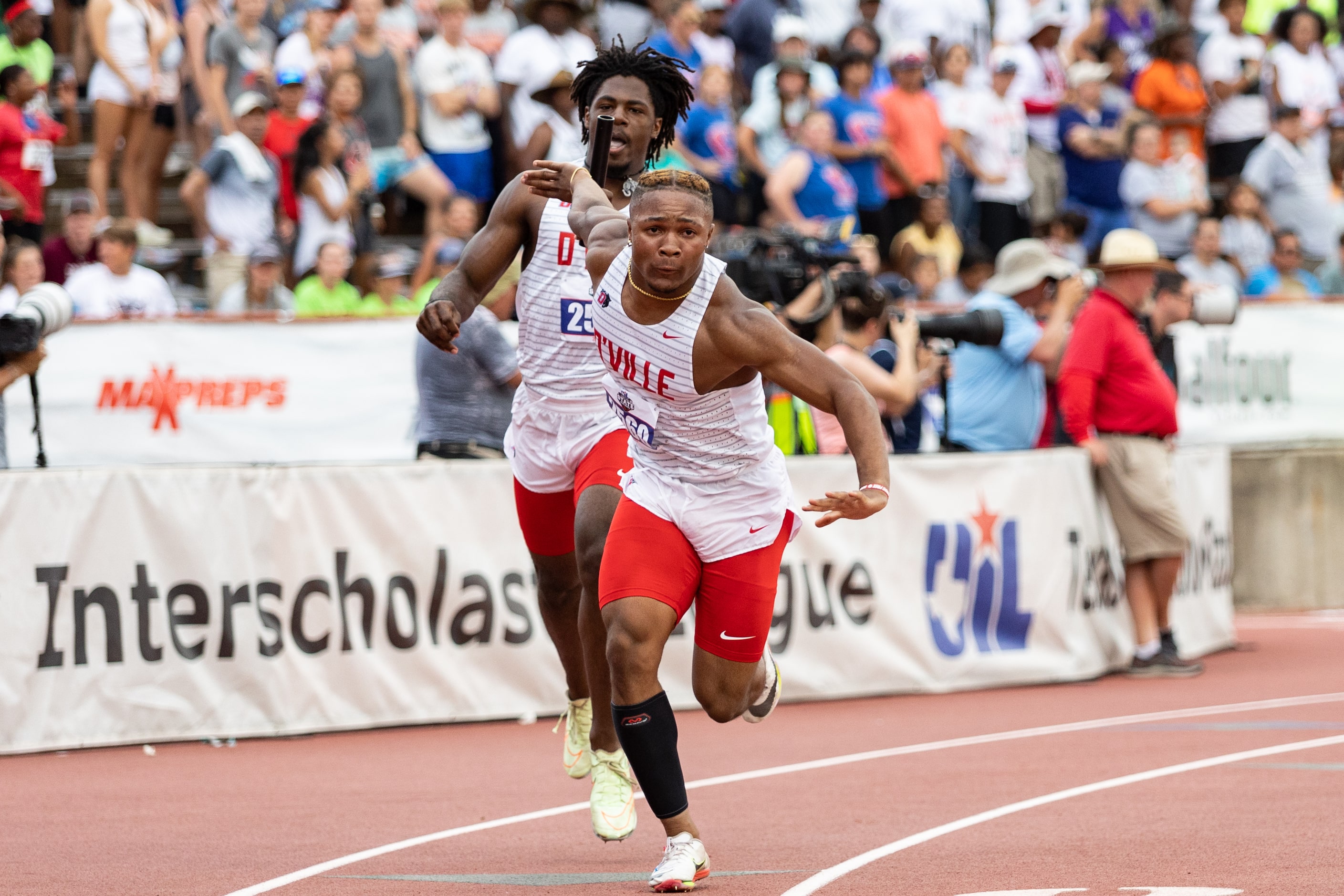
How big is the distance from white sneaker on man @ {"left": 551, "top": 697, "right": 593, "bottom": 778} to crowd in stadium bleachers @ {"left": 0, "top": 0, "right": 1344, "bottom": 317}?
486 cm

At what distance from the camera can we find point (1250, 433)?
15953 millimetres

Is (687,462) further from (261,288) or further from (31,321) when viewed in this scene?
(261,288)

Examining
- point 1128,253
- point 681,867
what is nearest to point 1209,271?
point 1128,253

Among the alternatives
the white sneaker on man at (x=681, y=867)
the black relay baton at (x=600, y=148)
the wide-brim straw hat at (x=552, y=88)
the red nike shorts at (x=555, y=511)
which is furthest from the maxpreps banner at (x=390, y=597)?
the wide-brim straw hat at (x=552, y=88)

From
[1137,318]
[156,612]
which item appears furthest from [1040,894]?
[1137,318]

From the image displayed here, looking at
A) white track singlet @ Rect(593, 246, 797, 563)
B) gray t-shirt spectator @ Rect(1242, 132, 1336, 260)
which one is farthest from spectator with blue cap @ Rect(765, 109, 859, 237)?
white track singlet @ Rect(593, 246, 797, 563)

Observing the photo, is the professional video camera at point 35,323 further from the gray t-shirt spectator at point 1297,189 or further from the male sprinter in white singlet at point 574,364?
the gray t-shirt spectator at point 1297,189

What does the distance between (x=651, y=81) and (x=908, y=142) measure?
415 inches

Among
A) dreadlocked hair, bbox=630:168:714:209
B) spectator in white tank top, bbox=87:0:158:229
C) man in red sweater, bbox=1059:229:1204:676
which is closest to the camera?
dreadlocked hair, bbox=630:168:714:209

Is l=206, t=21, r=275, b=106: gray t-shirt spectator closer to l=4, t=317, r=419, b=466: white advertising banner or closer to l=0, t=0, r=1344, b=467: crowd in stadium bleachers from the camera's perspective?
l=0, t=0, r=1344, b=467: crowd in stadium bleachers

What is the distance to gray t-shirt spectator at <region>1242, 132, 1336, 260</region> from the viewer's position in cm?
1877

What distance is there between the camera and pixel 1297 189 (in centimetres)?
1880

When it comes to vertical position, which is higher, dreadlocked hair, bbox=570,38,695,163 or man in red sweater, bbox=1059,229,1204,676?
dreadlocked hair, bbox=570,38,695,163

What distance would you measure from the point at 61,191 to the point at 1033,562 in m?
9.37
